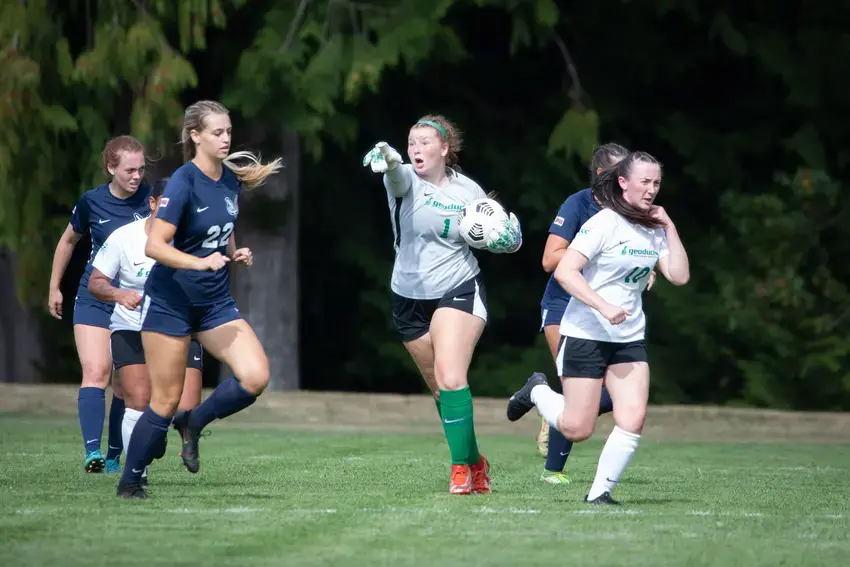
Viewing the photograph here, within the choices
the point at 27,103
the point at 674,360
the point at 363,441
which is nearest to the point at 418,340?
the point at 363,441

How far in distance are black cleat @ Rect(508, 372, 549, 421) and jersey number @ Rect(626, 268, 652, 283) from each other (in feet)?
3.92

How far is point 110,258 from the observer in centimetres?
949

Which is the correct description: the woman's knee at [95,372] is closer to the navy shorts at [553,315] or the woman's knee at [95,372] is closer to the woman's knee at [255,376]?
the woman's knee at [255,376]

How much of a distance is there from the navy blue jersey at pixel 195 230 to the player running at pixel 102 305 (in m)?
2.00

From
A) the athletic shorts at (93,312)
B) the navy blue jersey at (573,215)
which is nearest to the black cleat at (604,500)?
the navy blue jersey at (573,215)

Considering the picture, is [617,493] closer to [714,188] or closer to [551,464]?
[551,464]

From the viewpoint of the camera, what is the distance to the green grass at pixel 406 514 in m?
6.19

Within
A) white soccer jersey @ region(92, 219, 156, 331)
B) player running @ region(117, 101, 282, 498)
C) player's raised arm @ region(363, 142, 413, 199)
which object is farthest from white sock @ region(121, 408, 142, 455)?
player's raised arm @ region(363, 142, 413, 199)

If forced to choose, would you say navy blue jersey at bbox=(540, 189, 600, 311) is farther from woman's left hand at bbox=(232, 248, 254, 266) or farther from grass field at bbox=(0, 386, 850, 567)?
woman's left hand at bbox=(232, 248, 254, 266)

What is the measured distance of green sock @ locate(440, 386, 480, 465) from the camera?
830 centimetres

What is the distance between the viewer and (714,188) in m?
18.6

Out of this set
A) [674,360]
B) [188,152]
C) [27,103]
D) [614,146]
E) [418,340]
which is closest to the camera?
[188,152]

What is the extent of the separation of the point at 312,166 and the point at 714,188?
4.66 m

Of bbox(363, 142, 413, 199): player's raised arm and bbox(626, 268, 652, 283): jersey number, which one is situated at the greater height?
bbox(363, 142, 413, 199): player's raised arm
